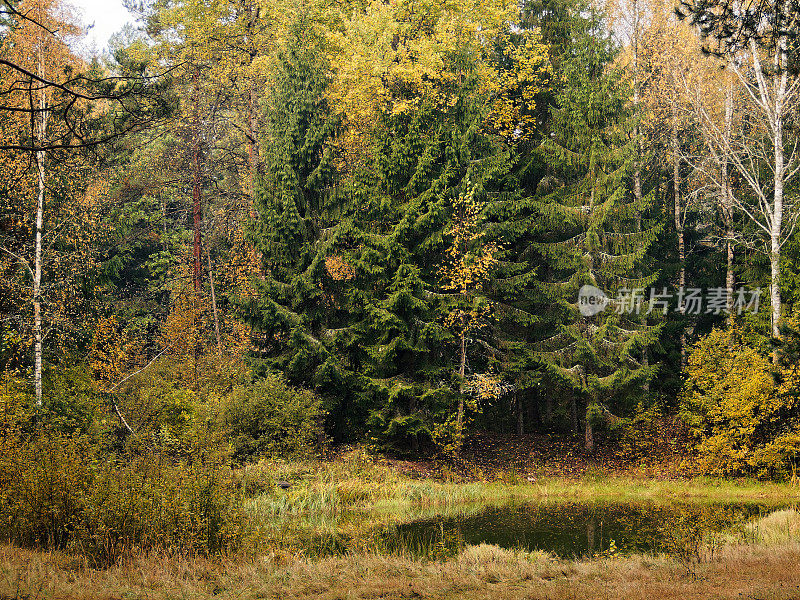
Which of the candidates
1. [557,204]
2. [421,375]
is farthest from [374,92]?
[421,375]

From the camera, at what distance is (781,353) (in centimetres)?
1467

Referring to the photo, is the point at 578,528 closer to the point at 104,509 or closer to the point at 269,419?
the point at 269,419

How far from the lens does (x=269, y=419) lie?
1833 centimetres

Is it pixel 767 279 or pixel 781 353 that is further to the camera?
pixel 767 279

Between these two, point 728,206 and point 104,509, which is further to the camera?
point 728,206

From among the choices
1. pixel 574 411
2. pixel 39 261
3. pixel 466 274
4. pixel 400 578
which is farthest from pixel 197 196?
pixel 400 578

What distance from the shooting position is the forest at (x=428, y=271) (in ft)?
56.9

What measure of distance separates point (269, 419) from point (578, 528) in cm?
817

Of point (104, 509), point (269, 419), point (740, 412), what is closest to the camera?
point (104, 509)

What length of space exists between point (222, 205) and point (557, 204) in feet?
49.7

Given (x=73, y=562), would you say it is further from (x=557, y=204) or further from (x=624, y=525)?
(x=557, y=204)
